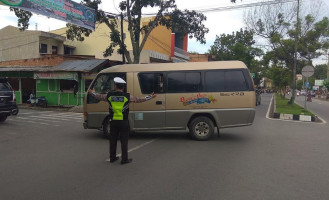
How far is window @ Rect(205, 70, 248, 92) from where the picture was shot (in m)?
8.75

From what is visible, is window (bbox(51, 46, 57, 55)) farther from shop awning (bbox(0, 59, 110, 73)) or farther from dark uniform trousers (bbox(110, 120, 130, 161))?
dark uniform trousers (bbox(110, 120, 130, 161))

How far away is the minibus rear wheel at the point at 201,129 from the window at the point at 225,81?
0.94 metres

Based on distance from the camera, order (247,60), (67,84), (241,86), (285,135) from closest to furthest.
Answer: (241,86), (285,135), (67,84), (247,60)

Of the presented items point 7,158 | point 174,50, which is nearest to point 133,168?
point 7,158

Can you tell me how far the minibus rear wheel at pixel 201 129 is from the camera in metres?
8.79

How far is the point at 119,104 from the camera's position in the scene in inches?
241

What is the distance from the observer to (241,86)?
8750 millimetres

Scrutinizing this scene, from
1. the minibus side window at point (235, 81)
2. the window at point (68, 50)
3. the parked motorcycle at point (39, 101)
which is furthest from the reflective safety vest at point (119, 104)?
the window at point (68, 50)

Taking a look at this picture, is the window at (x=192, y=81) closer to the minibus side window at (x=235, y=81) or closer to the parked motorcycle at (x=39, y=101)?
the minibus side window at (x=235, y=81)

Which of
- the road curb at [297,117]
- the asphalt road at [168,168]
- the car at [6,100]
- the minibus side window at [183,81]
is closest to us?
the asphalt road at [168,168]

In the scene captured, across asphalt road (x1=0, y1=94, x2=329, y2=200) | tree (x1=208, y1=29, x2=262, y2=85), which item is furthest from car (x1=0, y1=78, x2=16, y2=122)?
tree (x1=208, y1=29, x2=262, y2=85)

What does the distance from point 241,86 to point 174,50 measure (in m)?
22.1

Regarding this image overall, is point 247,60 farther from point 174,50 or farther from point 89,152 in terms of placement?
point 89,152

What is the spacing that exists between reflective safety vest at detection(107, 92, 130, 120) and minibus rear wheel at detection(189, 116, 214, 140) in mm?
3154
